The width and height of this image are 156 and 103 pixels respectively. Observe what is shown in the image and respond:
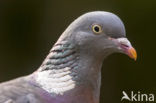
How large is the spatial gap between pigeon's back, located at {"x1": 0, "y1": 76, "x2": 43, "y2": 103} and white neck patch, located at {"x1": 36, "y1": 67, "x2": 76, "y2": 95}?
81 mm

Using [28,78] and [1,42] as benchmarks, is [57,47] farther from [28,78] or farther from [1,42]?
[1,42]

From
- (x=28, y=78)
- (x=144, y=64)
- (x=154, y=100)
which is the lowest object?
(x=154, y=100)

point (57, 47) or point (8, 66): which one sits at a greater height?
point (57, 47)

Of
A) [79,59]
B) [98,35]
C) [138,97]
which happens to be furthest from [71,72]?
[138,97]

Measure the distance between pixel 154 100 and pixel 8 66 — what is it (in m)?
2.38

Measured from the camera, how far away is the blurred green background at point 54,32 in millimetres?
6898

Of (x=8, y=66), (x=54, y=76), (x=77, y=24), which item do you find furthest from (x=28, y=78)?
(x=8, y=66)

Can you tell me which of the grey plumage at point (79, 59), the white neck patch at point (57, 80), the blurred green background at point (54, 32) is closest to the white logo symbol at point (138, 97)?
the blurred green background at point (54, 32)

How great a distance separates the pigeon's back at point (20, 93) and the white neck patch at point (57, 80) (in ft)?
0.26

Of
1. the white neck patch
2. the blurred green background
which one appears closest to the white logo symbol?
the blurred green background

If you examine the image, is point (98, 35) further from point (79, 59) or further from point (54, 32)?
point (54, 32)

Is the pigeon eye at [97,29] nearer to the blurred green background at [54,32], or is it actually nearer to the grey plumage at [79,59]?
the grey plumage at [79,59]

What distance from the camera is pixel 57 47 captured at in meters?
3.33

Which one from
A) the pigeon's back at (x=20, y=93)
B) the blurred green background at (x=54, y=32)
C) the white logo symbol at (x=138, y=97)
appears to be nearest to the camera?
the pigeon's back at (x=20, y=93)
